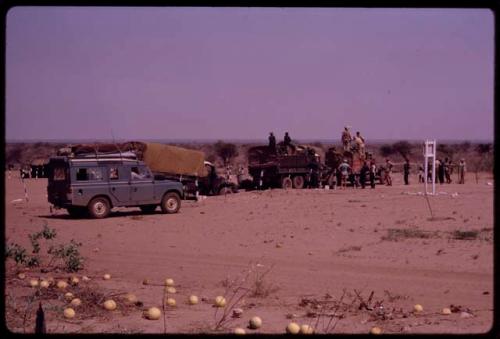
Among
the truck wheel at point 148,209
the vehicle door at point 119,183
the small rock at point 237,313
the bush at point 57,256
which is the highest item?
the vehicle door at point 119,183

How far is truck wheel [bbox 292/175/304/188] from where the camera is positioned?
30.7 metres

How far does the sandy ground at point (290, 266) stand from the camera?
25.4 ft

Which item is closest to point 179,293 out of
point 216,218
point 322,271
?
point 322,271

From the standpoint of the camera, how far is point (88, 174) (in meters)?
19.2

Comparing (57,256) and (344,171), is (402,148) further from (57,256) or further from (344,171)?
(57,256)

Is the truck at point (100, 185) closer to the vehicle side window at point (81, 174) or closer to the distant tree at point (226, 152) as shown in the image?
the vehicle side window at point (81, 174)

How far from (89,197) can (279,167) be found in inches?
487

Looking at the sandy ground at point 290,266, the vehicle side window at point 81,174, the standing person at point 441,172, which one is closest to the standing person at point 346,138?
the standing person at point 441,172

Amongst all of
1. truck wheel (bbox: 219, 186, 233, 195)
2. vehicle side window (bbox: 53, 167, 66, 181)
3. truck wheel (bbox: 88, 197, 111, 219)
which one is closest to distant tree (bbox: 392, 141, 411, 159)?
truck wheel (bbox: 219, 186, 233, 195)

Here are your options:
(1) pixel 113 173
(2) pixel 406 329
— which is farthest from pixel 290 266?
(1) pixel 113 173

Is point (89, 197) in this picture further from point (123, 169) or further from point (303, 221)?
point (303, 221)

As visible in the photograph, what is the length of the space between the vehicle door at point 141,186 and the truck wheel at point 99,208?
77cm

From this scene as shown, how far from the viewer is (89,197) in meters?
19.3

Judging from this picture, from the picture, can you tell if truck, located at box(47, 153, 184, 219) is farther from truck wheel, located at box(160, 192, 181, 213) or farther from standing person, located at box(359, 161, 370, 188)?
standing person, located at box(359, 161, 370, 188)
